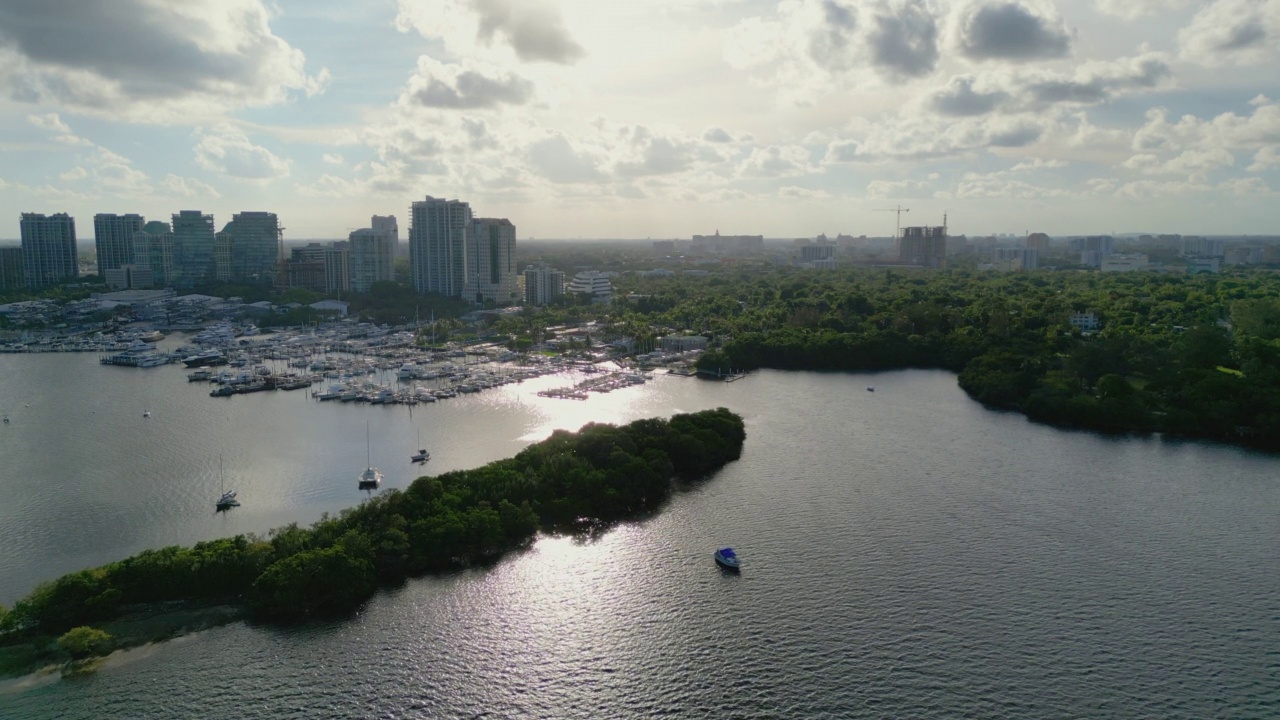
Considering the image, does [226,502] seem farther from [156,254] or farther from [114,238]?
[114,238]

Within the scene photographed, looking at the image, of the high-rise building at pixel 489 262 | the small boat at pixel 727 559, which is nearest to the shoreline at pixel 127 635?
the small boat at pixel 727 559

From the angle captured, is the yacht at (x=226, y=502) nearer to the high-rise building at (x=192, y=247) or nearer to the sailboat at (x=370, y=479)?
the sailboat at (x=370, y=479)

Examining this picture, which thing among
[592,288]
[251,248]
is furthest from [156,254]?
[592,288]

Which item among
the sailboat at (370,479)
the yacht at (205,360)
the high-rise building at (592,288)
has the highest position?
the high-rise building at (592,288)

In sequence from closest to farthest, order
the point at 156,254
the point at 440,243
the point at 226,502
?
1. the point at 226,502
2. the point at 440,243
3. the point at 156,254

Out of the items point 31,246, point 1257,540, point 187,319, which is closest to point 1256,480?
point 1257,540

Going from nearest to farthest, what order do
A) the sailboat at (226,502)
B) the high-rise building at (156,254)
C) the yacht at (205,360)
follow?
the sailboat at (226,502), the yacht at (205,360), the high-rise building at (156,254)

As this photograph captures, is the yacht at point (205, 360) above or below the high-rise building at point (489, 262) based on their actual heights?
below
